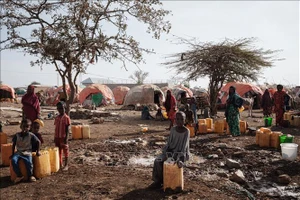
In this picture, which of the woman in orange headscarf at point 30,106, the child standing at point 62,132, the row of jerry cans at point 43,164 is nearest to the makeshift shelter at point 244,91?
the woman in orange headscarf at point 30,106

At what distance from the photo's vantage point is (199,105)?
49.1ft

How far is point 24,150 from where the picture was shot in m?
5.03

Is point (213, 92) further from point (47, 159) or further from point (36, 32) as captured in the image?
point (47, 159)

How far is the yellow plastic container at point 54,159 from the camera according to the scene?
5242 millimetres

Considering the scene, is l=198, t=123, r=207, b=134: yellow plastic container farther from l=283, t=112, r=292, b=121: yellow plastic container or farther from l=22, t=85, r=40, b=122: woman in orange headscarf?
l=22, t=85, r=40, b=122: woman in orange headscarf

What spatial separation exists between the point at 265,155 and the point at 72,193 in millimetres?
4395

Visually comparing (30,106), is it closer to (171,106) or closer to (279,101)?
(171,106)

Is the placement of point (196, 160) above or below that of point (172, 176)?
below

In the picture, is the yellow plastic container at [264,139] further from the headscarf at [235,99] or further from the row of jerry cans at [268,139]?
the headscarf at [235,99]

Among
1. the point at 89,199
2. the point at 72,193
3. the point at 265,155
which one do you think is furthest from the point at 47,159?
the point at 265,155

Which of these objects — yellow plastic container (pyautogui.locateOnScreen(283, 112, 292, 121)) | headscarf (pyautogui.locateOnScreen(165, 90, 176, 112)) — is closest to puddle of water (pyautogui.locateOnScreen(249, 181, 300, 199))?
headscarf (pyautogui.locateOnScreen(165, 90, 176, 112))

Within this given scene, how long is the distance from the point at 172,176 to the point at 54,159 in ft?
7.58

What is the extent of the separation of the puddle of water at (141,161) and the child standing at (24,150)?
6.73ft

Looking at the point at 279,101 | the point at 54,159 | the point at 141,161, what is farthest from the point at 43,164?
the point at 279,101
